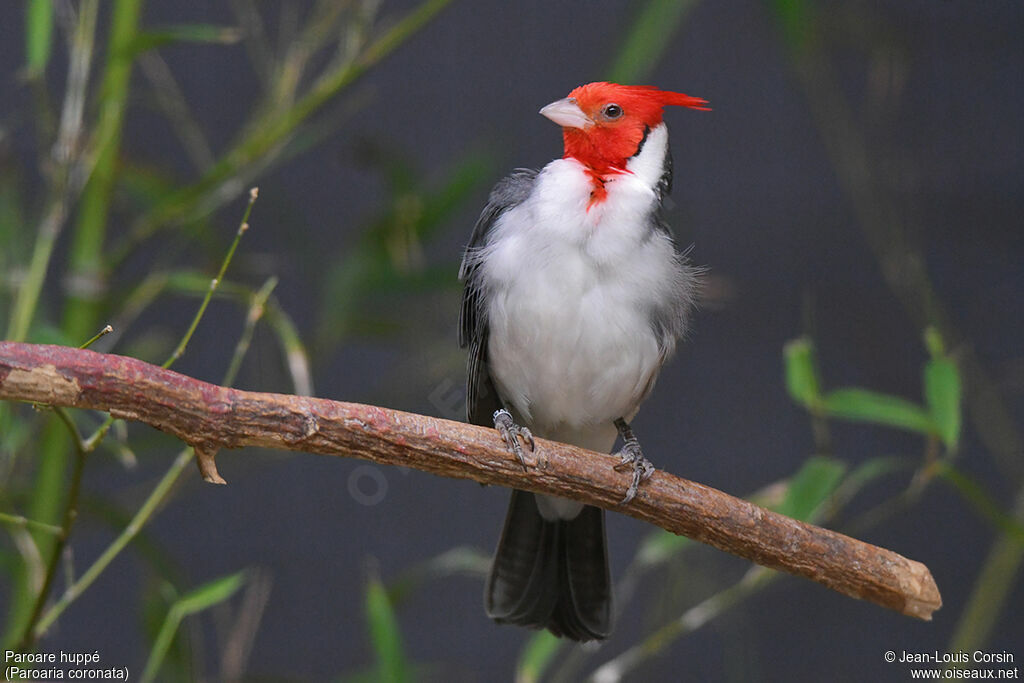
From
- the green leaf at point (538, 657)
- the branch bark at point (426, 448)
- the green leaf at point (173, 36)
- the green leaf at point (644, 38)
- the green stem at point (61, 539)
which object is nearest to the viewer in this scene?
the branch bark at point (426, 448)

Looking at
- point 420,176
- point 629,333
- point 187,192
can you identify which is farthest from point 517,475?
point 420,176

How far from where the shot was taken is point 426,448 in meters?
1.25

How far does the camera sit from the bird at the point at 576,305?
1529 millimetres

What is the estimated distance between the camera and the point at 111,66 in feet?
5.82

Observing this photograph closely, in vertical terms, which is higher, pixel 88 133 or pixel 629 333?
pixel 88 133

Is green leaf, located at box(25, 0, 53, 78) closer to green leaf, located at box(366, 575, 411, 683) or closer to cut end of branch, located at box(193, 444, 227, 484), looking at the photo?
cut end of branch, located at box(193, 444, 227, 484)

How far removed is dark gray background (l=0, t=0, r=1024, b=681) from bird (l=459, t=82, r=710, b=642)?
914 mm

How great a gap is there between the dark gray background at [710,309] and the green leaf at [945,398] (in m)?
1.07

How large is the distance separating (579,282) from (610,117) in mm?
268

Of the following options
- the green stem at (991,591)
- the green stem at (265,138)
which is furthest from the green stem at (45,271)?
the green stem at (991,591)

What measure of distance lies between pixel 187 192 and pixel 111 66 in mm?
249

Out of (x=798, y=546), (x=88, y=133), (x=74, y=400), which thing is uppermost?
(x=88, y=133)

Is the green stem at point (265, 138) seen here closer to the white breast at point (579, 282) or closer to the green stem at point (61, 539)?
the white breast at point (579, 282)

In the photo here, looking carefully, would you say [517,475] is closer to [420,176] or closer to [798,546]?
[798,546]
